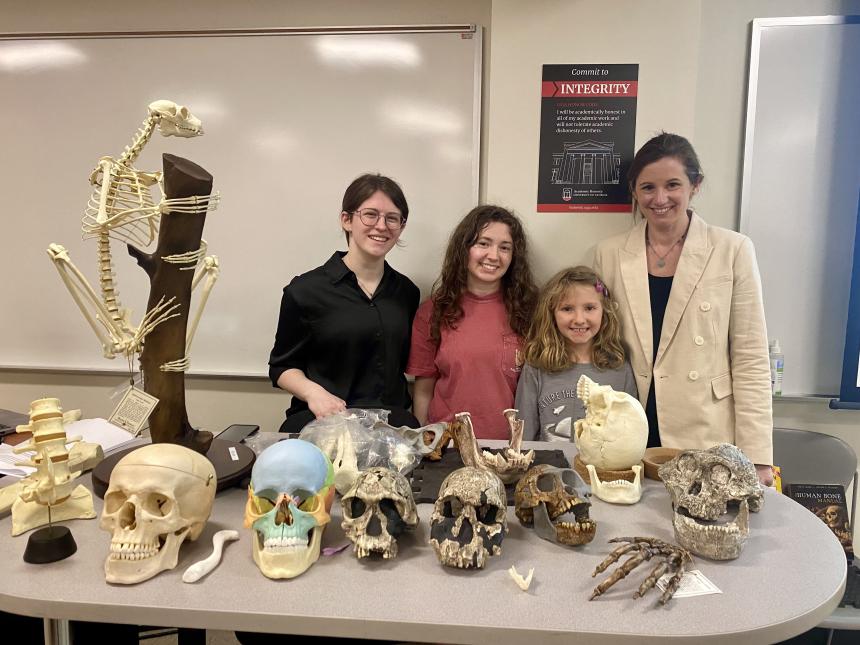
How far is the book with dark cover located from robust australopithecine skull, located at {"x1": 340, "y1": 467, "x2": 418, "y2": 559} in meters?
2.14

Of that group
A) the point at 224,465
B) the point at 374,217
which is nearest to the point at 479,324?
the point at 374,217

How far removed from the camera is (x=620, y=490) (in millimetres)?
1446

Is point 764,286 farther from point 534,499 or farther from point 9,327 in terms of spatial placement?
point 9,327

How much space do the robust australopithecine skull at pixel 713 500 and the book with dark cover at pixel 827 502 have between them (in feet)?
5.27

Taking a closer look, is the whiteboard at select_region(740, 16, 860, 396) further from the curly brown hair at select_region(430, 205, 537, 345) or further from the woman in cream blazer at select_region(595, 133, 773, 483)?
the curly brown hair at select_region(430, 205, 537, 345)

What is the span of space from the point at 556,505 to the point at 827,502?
2.03m

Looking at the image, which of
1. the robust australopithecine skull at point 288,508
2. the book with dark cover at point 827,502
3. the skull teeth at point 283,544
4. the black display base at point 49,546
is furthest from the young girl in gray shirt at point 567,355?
the black display base at point 49,546

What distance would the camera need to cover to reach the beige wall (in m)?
2.50

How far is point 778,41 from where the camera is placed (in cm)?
258

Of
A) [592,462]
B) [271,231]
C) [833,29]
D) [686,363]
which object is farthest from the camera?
[271,231]

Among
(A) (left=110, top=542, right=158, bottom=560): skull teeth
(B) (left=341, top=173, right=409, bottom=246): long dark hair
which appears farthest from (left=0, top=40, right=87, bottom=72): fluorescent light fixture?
(A) (left=110, top=542, right=158, bottom=560): skull teeth

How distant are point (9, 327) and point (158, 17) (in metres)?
1.90

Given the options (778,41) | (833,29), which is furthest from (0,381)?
(833,29)

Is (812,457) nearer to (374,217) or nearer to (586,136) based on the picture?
(586,136)
